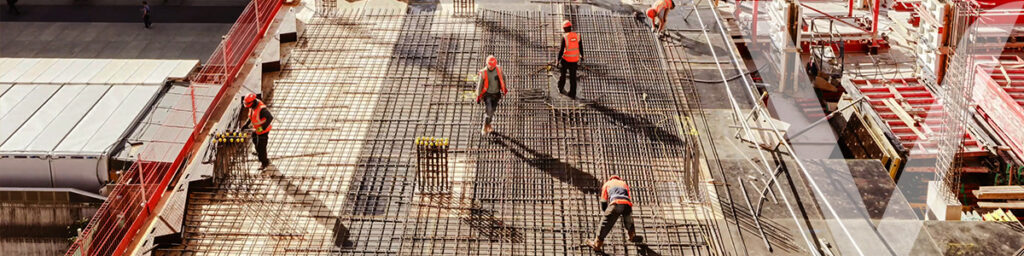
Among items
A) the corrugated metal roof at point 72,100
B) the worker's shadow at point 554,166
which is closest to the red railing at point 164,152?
the corrugated metal roof at point 72,100

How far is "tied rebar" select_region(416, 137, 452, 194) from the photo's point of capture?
1738cm

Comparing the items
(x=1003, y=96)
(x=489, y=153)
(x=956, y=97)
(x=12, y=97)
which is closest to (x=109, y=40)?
(x=12, y=97)

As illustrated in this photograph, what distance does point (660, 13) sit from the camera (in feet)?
82.4

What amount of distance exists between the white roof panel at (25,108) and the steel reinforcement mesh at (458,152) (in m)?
8.04

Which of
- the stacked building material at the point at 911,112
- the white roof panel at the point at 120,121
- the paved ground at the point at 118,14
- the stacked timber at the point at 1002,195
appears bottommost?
the stacked timber at the point at 1002,195

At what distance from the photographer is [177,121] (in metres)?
21.8

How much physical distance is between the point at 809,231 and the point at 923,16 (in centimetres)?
A: 1365

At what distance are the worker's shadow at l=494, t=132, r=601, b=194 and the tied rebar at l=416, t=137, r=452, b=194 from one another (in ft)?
5.91

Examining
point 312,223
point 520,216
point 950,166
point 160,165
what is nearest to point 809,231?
point 520,216

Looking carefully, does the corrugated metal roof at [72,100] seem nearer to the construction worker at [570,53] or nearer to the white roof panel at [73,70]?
the white roof panel at [73,70]

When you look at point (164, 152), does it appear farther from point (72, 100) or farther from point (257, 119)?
point (72, 100)

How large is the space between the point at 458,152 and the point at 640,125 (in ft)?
13.4

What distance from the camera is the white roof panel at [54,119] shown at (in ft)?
78.5

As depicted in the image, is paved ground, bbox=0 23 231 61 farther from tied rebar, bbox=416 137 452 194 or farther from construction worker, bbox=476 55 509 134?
tied rebar, bbox=416 137 452 194
